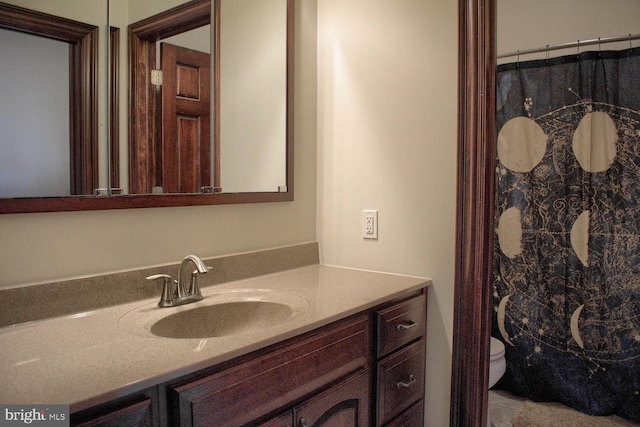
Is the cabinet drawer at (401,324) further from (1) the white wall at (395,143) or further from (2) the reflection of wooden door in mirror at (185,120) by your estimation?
(2) the reflection of wooden door in mirror at (185,120)

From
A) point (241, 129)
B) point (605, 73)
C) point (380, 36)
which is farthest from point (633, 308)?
point (241, 129)

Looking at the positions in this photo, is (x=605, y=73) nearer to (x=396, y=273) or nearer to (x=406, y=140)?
(x=406, y=140)

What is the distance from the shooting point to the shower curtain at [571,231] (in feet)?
7.54

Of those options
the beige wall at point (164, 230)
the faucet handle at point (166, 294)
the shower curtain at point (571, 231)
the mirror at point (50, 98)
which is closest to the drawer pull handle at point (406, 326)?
the beige wall at point (164, 230)

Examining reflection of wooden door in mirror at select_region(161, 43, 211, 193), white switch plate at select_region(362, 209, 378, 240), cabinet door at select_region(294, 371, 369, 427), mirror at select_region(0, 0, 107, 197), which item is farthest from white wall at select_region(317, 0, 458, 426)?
mirror at select_region(0, 0, 107, 197)

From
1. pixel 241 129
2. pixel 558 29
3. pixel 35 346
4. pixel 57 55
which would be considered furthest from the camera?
pixel 558 29

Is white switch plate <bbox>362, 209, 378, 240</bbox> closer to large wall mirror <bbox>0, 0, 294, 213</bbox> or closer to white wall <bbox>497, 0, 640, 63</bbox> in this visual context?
large wall mirror <bbox>0, 0, 294, 213</bbox>

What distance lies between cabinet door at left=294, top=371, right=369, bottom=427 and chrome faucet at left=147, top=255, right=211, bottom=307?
0.44 m

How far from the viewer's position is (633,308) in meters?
2.29

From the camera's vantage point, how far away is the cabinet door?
1.19 meters

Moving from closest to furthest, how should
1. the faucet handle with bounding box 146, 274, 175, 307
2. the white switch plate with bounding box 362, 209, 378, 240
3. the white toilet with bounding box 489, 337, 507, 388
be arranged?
the faucet handle with bounding box 146, 274, 175, 307 < the white switch plate with bounding box 362, 209, 378, 240 < the white toilet with bounding box 489, 337, 507, 388

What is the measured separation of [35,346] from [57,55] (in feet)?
2.28

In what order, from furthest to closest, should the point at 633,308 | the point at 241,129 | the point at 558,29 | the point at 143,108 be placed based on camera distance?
the point at 558,29, the point at 633,308, the point at 241,129, the point at 143,108

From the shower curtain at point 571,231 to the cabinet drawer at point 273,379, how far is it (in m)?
1.50
